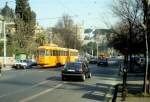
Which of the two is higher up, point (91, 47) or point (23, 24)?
point (23, 24)

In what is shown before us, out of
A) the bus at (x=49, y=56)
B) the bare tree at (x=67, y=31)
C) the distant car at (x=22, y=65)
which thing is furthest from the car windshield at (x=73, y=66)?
the bare tree at (x=67, y=31)

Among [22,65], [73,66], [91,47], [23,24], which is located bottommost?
[22,65]

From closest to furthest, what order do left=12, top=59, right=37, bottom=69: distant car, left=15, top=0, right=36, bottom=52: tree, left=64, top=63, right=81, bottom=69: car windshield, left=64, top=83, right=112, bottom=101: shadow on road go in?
1. left=64, top=83, right=112, bottom=101: shadow on road
2. left=64, top=63, right=81, bottom=69: car windshield
3. left=12, top=59, right=37, bottom=69: distant car
4. left=15, top=0, right=36, bottom=52: tree

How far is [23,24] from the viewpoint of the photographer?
311ft

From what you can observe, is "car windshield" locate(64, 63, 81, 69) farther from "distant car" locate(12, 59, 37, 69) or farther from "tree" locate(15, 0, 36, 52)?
"tree" locate(15, 0, 36, 52)

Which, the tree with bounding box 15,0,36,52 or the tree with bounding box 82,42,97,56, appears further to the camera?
the tree with bounding box 82,42,97,56

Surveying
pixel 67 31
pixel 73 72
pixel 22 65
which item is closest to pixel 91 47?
pixel 67 31

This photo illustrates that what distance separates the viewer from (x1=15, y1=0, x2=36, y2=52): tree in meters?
89.6

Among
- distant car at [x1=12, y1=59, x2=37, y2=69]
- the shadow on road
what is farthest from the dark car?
distant car at [x1=12, y1=59, x2=37, y2=69]

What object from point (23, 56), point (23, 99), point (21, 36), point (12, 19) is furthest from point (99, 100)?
point (12, 19)

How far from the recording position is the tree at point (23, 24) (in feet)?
294

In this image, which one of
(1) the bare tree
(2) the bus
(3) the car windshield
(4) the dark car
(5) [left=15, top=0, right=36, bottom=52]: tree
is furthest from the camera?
(1) the bare tree

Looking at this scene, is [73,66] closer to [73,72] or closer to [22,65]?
[73,72]

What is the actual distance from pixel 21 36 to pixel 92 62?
20510 mm
